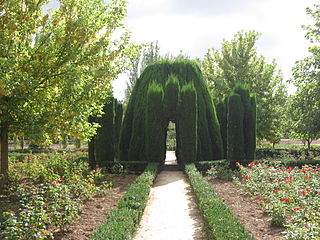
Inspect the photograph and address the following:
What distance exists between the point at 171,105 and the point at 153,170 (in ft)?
13.7

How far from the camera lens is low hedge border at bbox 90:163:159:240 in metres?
4.98

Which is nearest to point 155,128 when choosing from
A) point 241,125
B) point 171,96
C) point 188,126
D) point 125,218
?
point 188,126

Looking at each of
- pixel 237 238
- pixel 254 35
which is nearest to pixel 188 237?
pixel 237 238

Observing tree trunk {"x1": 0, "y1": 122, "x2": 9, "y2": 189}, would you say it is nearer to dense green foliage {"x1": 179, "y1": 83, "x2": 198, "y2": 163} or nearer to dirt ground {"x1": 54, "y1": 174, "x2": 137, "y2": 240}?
dirt ground {"x1": 54, "y1": 174, "x2": 137, "y2": 240}

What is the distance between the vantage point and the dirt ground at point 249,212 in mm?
5844

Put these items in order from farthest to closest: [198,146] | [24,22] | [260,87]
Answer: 1. [260,87]
2. [198,146]
3. [24,22]

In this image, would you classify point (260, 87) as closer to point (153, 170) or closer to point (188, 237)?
point (153, 170)

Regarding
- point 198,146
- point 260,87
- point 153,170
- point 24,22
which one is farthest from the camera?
point 260,87

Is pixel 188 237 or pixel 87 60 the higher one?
pixel 87 60

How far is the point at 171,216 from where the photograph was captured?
7453 millimetres

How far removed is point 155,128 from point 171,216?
790cm

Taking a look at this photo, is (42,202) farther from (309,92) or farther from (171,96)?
(309,92)

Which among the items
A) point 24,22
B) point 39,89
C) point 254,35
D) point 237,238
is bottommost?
point 237,238

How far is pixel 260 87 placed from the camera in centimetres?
2394
